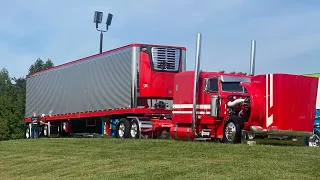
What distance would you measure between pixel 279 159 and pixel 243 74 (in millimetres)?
7660

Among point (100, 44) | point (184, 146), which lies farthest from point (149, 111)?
point (100, 44)

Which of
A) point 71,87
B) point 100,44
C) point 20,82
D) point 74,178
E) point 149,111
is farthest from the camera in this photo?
point 20,82

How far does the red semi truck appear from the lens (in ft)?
54.7

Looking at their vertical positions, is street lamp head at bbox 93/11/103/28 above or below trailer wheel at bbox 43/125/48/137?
above

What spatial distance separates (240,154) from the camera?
13.7 metres

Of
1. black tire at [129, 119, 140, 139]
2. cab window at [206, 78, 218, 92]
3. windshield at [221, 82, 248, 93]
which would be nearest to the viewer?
windshield at [221, 82, 248, 93]

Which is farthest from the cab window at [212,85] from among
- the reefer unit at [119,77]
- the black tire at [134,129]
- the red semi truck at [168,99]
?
the black tire at [134,129]

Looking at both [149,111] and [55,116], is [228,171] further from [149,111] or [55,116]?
[55,116]

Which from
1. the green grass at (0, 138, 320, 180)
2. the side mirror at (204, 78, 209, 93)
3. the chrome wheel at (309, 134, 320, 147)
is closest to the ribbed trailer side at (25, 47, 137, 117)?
the side mirror at (204, 78, 209, 93)

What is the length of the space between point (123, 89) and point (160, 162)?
1030 cm

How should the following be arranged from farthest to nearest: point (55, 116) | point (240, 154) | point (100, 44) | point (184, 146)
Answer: point (100, 44)
point (55, 116)
point (184, 146)
point (240, 154)

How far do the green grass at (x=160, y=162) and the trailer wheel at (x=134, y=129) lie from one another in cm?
317

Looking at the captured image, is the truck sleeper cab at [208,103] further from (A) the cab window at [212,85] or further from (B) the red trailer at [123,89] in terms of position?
(B) the red trailer at [123,89]

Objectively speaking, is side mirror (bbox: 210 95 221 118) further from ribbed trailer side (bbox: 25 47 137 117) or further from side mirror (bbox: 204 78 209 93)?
ribbed trailer side (bbox: 25 47 137 117)
